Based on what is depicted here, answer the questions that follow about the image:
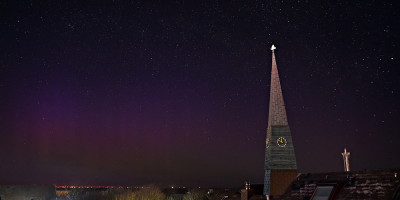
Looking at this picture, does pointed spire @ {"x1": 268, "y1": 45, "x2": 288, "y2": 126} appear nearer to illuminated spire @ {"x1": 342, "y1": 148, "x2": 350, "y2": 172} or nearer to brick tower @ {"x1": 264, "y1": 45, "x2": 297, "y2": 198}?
brick tower @ {"x1": 264, "y1": 45, "x2": 297, "y2": 198}

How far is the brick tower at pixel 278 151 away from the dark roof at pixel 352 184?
671 cm

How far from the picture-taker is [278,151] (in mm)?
35969

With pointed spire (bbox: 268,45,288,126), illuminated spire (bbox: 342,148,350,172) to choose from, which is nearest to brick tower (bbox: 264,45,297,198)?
pointed spire (bbox: 268,45,288,126)

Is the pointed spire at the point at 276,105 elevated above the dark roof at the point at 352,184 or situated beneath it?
elevated above

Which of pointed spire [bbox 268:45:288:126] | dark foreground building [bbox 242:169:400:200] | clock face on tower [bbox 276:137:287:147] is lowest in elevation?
dark foreground building [bbox 242:169:400:200]

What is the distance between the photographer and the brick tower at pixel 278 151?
35031 millimetres

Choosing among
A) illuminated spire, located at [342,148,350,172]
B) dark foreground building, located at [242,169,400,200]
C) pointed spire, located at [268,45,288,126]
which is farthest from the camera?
pointed spire, located at [268,45,288,126]

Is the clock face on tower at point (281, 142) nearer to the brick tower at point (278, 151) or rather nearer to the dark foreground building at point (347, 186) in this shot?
the brick tower at point (278, 151)

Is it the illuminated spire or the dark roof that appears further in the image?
the illuminated spire

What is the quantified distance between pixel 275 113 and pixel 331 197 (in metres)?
14.7

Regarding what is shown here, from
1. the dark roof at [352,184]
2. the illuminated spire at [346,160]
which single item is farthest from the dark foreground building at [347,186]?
the illuminated spire at [346,160]

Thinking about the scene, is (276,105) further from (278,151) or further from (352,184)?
(352,184)

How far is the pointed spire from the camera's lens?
121 ft

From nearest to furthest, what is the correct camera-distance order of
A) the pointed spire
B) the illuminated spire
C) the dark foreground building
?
1. the dark foreground building
2. the illuminated spire
3. the pointed spire
